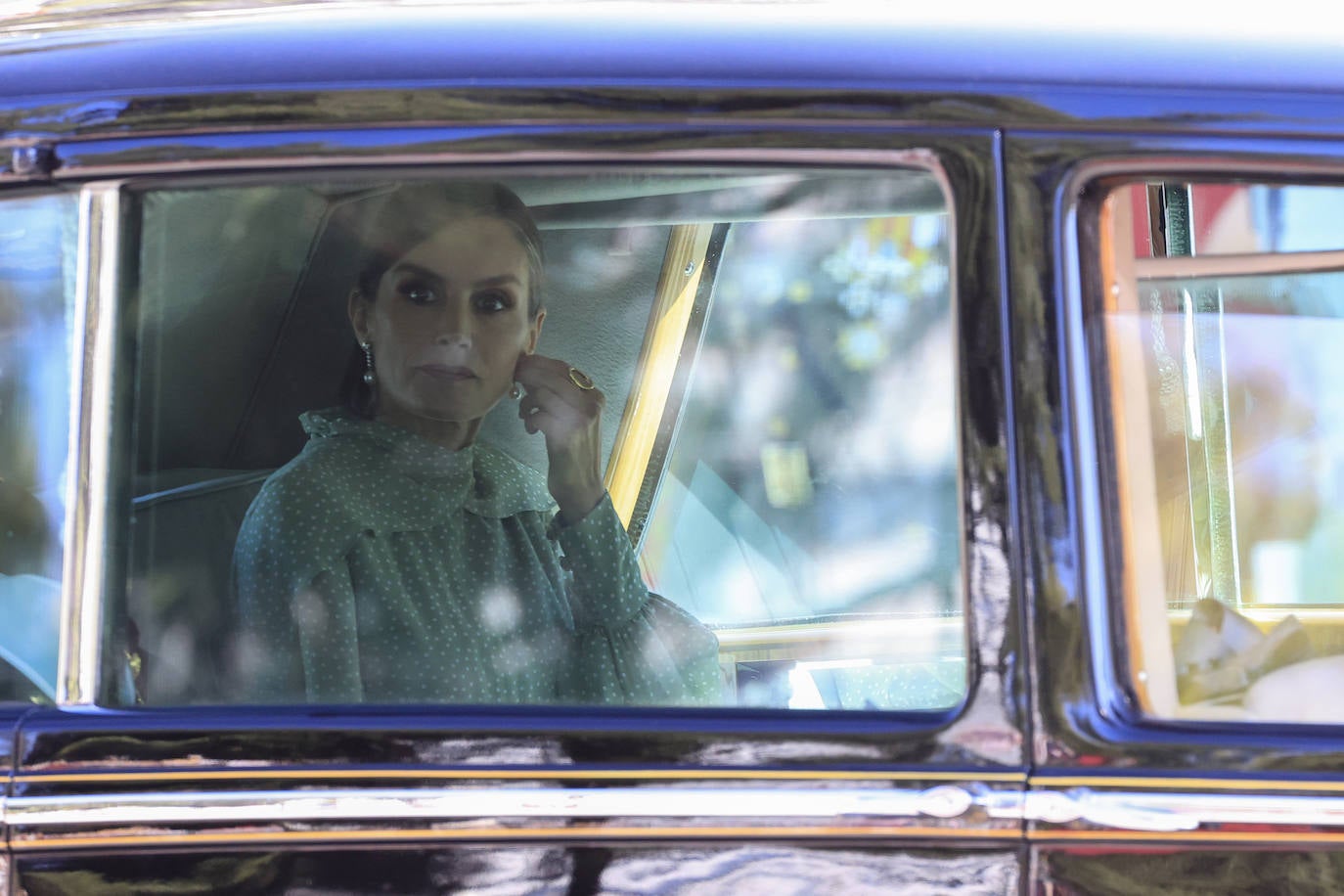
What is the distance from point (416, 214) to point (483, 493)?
461 mm

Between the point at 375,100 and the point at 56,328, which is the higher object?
the point at 375,100

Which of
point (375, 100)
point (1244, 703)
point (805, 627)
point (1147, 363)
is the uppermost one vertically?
point (375, 100)

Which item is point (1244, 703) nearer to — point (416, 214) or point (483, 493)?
point (483, 493)

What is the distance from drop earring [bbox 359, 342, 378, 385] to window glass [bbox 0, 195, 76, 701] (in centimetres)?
62

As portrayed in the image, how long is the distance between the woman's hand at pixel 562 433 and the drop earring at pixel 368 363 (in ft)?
0.77

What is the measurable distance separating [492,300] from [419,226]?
0.19 metres

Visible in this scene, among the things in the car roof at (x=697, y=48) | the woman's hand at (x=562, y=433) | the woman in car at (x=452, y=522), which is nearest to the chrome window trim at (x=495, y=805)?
the woman in car at (x=452, y=522)

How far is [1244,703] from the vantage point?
142cm

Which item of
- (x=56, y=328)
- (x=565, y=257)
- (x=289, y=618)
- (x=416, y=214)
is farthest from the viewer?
(x=565, y=257)

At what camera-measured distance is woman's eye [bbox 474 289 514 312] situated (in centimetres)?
208

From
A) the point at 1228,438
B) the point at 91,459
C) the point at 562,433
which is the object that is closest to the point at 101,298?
the point at 91,459

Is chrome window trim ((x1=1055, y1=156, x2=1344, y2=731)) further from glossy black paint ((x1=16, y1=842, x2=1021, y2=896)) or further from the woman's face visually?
the woman's face

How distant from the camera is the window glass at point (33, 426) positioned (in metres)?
1.46

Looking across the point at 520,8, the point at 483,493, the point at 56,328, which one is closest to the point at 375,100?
the point at 520,8
